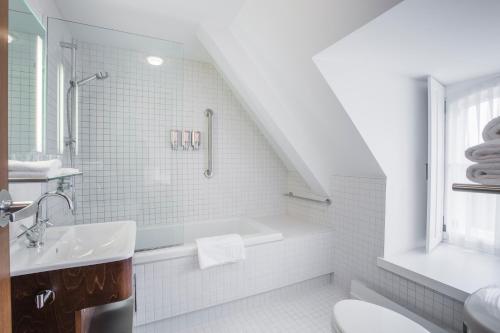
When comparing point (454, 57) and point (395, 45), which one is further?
point (454, 57)

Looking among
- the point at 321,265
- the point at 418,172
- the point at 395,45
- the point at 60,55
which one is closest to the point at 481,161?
the point at 395,45

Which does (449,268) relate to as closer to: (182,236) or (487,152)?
(487,152)

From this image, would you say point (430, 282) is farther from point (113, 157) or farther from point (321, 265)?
point (113, 157)

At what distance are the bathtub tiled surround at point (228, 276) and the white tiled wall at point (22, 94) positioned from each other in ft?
3.57

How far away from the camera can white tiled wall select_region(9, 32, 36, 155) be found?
1131 millimetres

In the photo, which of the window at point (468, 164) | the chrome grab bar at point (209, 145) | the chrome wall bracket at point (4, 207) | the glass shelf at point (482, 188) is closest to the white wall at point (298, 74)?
the chrome grab bar at point (209, 145)

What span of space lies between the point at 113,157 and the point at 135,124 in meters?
0.38

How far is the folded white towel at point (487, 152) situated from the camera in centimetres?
67

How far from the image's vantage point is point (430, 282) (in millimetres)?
1751

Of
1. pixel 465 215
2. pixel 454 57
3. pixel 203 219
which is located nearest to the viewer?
pixel 454 57

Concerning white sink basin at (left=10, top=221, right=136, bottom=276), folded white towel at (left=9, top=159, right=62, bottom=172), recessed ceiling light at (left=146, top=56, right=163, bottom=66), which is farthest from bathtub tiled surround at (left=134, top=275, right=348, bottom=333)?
recessed ceiling light at (left=146, top=56, right=163, bottom=66)

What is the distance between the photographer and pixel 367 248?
2314mm

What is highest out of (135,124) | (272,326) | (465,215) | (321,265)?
(135,124)

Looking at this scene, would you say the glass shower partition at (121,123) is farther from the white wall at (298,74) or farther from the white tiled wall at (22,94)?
the white tiled wall at (22,94)
